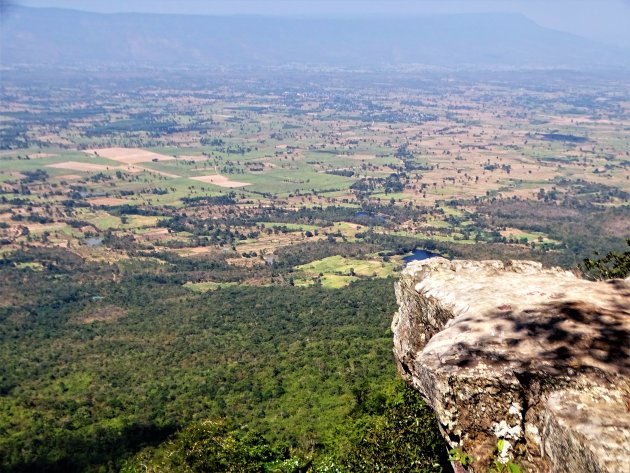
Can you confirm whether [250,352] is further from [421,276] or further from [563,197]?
[563,197]

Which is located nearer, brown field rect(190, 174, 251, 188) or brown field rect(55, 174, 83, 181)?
brown field rect(190, 174, 251, 188)

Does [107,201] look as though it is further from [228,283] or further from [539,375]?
[539,375]

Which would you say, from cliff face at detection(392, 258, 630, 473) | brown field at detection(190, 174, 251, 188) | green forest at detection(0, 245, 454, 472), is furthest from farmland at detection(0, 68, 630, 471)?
cliff face at detection(392, 258, 630, 473)

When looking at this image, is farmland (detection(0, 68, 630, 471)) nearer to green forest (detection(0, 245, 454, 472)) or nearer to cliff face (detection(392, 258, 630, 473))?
green forest (detection(0, 245, 454, 472))

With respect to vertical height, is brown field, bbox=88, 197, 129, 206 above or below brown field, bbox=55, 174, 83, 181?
above

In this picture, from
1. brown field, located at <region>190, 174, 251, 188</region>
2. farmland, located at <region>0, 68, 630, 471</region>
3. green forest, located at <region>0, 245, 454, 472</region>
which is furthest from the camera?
brown field, located at <region>190, 174, 251, 188</region>

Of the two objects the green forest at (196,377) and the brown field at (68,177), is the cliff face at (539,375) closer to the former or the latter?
the green forest at (196,377)

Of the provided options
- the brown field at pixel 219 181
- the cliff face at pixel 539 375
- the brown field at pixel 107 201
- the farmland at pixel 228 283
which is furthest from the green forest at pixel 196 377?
the brown field at pixel 219 181

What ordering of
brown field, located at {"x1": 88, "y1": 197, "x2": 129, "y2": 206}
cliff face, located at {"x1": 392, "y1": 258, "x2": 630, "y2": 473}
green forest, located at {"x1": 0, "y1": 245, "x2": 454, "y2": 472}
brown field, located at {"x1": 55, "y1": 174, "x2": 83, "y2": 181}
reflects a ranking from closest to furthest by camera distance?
1. cliff face, located at {"x1": 392, "y1": 258, "x2": 630, "y2": 473}
2. green forest, located at {"x1": 0, "y1": 245, "x2": 454, "y2": 472}
3. brown field, located at {"x1": 88, "y1": 197, "x2": 129, "y2": 206}
4. brown field, located at {"x1": 55, "y1": 174, "x2": 83, "y2": 181}
